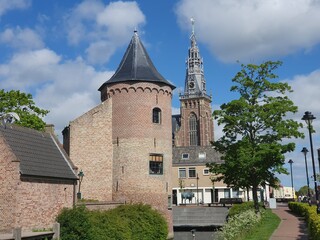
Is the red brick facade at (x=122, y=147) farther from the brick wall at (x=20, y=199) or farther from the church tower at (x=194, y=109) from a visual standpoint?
the church tower at (x=194, y=109)

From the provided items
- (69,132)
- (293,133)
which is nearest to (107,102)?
(69,132)

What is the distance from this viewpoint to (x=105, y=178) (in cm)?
3045

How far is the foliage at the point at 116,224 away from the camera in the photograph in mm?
20844

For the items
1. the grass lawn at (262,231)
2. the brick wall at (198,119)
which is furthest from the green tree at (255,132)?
the brick wall at (198,119)

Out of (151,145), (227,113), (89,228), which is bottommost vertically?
(89,228)

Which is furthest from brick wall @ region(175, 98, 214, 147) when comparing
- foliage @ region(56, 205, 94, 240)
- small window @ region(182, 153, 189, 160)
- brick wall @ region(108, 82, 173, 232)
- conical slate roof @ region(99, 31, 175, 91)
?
foliage @ region(56, 205, 94, 240)

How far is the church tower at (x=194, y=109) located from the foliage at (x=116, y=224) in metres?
86.7

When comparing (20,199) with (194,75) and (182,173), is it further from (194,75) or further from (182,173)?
(194,75)

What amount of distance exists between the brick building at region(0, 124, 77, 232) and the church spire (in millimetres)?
93343

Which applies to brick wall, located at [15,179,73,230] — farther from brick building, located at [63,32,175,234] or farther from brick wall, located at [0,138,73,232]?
brick building, located at [63,32,175,234]

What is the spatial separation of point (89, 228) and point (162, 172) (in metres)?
11.0

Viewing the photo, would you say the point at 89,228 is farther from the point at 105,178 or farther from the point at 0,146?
the point at 105,178

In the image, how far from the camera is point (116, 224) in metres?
23.2

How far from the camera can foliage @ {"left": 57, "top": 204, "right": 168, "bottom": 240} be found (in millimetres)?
20844
